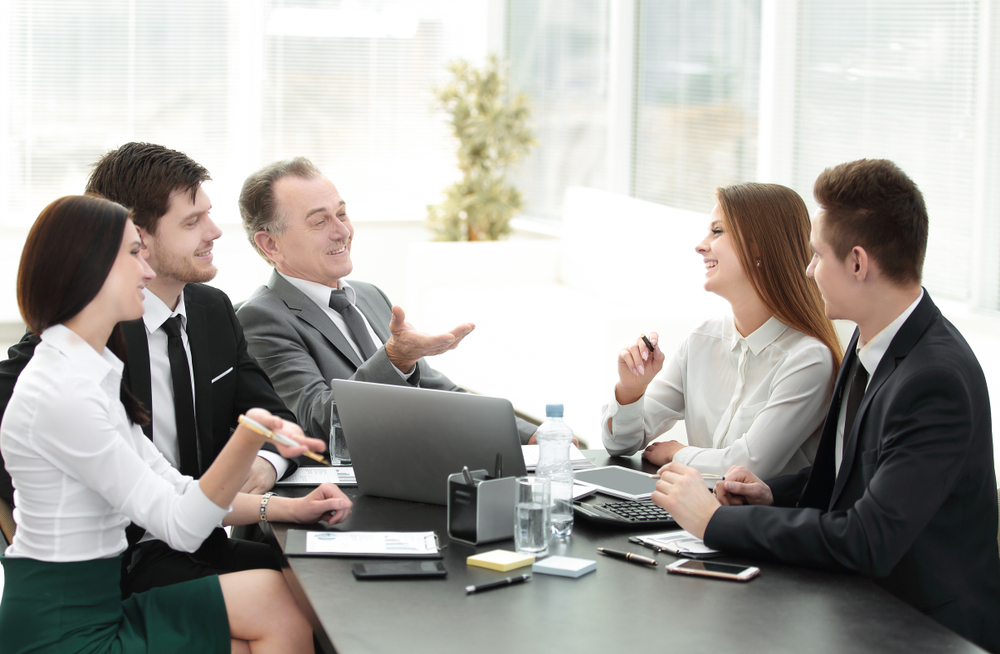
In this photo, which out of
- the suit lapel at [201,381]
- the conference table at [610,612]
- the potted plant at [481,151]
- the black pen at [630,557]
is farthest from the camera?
the potted plant at [481,151]

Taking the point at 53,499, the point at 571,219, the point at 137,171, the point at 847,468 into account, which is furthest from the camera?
the point at 571,219

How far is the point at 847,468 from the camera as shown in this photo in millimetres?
1652

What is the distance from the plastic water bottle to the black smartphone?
0.83ft

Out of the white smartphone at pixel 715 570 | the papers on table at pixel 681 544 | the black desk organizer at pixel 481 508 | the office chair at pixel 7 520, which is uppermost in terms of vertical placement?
the black desk organizer at pixel 481 508

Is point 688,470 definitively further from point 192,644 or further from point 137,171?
point 137,171

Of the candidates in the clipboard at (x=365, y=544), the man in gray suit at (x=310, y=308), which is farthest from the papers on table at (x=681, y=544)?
the man in gray suit at (x=310, y=308)

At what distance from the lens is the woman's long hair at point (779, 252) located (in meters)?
2.21

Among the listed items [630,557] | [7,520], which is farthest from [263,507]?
[630,557]

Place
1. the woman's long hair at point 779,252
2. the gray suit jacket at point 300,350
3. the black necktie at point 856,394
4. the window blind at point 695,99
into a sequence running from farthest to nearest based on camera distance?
the window blind at point 695,99
the gray suit jacket at point 300,350
the woman's long hair at point 779,252
the black necktie at point 856,394

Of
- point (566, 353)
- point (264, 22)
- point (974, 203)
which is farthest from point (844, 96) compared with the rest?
point (264, 22)

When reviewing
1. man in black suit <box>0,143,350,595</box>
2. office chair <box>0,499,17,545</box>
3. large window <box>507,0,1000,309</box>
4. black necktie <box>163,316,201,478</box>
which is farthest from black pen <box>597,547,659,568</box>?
large window <box>507,0,1000,309</box>

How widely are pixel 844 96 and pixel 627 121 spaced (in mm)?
2102

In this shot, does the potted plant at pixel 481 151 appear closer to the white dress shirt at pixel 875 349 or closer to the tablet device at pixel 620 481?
the tablet device at pixel 620 481

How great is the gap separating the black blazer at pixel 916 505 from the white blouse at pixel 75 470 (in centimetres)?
87
